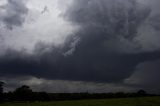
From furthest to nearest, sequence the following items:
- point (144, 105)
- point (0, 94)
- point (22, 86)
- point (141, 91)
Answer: point (141, 91) < point (22, 86) < point (0, 94) < point (144, 105)

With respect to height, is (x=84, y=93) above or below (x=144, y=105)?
above

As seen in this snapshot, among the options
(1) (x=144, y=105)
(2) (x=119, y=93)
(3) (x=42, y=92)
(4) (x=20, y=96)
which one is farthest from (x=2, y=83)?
(1) (x=144, y=105)

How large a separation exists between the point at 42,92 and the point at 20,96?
35.4 ft

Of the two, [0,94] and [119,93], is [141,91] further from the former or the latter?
[0,94]

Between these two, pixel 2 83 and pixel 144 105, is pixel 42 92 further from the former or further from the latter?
pixel 144 105

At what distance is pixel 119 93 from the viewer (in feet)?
552

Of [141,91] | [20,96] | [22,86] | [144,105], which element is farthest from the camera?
[141,91]

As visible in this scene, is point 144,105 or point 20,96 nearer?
point 144,105

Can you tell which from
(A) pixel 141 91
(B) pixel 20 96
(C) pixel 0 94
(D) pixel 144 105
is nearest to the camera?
(D) pixel 144 105

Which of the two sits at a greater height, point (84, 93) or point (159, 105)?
point (84, 93)

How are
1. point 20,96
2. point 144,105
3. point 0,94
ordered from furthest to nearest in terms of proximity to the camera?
point 20,96 < point 0,94 < point 144,105

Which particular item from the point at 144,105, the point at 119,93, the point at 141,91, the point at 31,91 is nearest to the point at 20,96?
the point at 31,91

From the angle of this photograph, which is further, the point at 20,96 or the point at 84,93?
Result: the point at 84,93

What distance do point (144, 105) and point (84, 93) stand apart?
10612cm
